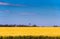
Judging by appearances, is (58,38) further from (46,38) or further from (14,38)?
(14,38)

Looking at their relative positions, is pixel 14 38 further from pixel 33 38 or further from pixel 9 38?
pixel 33 38

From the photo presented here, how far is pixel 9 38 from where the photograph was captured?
81.0 feet

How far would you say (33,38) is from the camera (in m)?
25.4

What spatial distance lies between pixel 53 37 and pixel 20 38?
3933 mm

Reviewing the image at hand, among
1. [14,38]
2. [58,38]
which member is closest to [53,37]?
[58,38]

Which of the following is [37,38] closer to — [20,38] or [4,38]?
[20,38]

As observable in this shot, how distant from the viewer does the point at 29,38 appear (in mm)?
24953

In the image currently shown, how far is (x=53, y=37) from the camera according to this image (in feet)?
86.8

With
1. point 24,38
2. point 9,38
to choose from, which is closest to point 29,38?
point 24,38

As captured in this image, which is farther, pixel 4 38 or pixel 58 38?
pixel 58 38

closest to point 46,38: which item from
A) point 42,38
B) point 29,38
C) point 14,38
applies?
point 42,38

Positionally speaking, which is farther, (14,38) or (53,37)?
(53,37)

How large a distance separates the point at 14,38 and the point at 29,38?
162 centimetres

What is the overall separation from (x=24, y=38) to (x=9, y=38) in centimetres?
162
